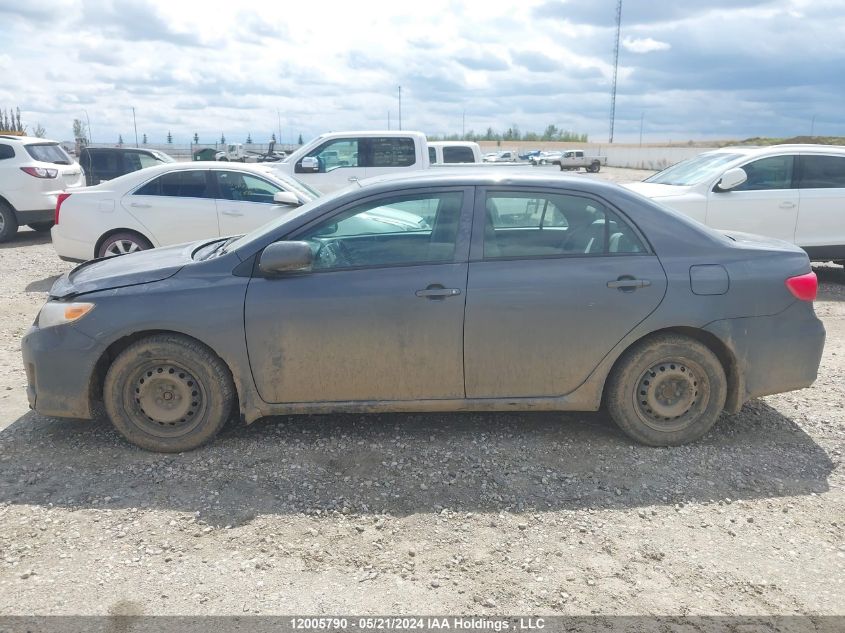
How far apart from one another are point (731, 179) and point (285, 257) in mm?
6846

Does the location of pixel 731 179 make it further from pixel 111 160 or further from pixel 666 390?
pixel 111 160

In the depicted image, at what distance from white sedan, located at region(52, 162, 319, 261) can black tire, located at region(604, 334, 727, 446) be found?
→ 5.43 metres

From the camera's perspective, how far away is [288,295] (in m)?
4.09

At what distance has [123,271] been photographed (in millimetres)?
4383

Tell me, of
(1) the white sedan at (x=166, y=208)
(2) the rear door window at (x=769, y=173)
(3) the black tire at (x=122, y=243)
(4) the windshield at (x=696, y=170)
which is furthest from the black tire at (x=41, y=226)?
(2) the rear door window at (x=769, y=173)

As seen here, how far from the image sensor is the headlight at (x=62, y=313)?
4.14 m

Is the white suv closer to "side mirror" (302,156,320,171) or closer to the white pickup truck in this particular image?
"side mirror" (302,156,320,171)

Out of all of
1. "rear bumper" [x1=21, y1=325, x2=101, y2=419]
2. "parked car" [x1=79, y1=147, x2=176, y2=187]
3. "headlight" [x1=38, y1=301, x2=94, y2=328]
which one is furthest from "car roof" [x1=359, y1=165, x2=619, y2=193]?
"parked car" [x1=79, y1=147, x2=176, y2=187]

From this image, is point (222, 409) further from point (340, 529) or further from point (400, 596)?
point (400, 596)

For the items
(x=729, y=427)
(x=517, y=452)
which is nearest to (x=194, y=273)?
(x=517, y=452)

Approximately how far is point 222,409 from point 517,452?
176 cm

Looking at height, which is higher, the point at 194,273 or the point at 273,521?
the point at 194,273

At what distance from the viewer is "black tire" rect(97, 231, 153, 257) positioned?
8.80 metres

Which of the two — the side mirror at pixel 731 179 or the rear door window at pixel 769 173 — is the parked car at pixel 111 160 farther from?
the rear door window at pixel 769 173
